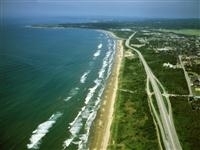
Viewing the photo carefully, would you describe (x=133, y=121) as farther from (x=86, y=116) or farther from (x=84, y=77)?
(x=84, y=77)

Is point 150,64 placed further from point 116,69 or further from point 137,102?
point 137,102

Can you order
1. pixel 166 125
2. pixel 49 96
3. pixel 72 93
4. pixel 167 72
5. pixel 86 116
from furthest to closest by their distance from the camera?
pixel 167 72 < pixel 72 93 < pixel 49 96 < pixel 86 116 < pixel 166 125

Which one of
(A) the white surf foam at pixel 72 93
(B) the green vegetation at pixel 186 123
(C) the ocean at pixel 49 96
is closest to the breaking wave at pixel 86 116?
(C) the ocean at pixel 49 96

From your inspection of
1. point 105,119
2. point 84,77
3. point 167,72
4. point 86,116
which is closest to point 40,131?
point 86,116

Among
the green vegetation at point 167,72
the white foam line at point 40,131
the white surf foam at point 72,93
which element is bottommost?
the white foam line at point 40,131

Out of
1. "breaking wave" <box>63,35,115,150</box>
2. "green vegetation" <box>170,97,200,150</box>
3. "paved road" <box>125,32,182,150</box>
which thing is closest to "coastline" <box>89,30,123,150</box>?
"breaking wave" <box>63,35,115,150</box>

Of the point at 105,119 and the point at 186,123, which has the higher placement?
the point at 186,123

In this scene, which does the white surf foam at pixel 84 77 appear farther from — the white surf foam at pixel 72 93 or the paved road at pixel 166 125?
the paved road at pixel 166 125
